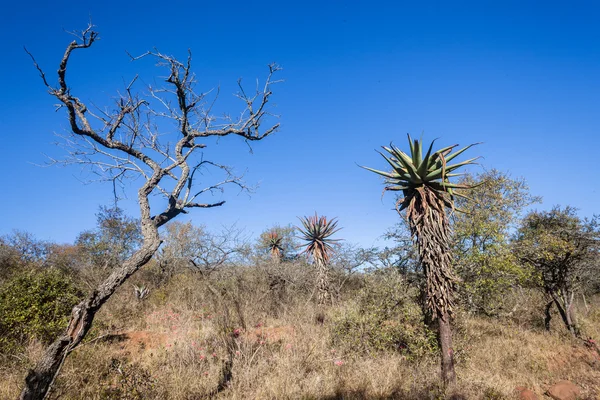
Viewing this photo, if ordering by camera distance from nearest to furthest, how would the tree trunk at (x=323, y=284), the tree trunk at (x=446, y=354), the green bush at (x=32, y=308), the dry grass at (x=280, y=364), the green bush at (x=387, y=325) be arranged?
the dry grass at (x=280, y=364), the tree trunk at (x=446, y=354), the green bush at (x=32, y=308), the green bush at (x=387, y=325), the tree trunk at (x=323, y=284)

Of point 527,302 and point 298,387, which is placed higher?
point 527,302

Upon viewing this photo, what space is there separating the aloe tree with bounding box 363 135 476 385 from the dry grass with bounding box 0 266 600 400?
4.26 feet

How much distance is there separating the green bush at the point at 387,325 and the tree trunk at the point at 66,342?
5.76m

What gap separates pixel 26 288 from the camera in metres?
7.08

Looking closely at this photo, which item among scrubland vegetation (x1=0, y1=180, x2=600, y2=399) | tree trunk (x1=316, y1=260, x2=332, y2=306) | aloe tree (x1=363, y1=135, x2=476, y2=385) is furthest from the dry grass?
tree trunk (x1=316, y1=260, x2=332, y2=306)

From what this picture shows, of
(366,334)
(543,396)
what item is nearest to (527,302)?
(543,396)

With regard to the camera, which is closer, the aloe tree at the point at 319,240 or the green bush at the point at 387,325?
the green bush at the point at 387,325

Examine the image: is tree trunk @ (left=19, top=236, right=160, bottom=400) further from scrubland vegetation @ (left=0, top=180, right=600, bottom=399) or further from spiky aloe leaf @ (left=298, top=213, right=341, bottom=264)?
spiky aloe leaf @ (left=298, top=213, right=341, bottom=264)

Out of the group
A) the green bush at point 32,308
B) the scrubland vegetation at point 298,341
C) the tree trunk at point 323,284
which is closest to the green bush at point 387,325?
the scrubland vegetation at point 298,341

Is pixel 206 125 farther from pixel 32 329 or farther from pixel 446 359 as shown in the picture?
pixel 446 359

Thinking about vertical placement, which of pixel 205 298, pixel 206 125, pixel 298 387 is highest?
pixel 206 125

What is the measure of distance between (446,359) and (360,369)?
5.68 feet

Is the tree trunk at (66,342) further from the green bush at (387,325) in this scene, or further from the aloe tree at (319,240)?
the aloe tree at (319,240)

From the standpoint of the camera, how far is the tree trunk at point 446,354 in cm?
604
